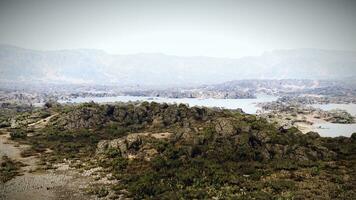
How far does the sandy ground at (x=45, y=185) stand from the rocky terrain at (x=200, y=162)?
0.27 m

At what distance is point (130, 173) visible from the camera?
49.8m

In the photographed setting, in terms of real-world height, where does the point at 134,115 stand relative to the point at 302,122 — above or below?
above

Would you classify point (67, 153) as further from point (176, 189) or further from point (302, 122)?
point (302, 122)

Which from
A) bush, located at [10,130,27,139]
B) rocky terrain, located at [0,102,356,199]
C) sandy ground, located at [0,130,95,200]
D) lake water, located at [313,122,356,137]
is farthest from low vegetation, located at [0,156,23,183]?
lake water, located at [313,122,356,137]

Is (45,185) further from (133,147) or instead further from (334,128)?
(334,128)

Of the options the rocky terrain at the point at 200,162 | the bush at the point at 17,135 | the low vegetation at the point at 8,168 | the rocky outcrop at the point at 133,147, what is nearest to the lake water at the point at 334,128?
the rocky terrain at the point at 200,162

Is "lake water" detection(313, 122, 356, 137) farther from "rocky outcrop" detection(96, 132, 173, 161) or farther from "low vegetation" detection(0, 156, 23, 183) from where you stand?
"low vegetation" detection(0, 156, 23, 183)

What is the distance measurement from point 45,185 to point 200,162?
908 inches

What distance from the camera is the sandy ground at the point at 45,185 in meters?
39.3

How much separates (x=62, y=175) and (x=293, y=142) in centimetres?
4223

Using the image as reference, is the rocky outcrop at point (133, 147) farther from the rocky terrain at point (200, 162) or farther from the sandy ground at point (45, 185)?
the sandy ground at point (45, 185)

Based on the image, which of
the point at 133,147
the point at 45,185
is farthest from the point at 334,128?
the point at 45,185

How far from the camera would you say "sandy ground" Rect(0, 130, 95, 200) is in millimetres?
39344

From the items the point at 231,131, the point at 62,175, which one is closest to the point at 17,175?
the point at 62,175
